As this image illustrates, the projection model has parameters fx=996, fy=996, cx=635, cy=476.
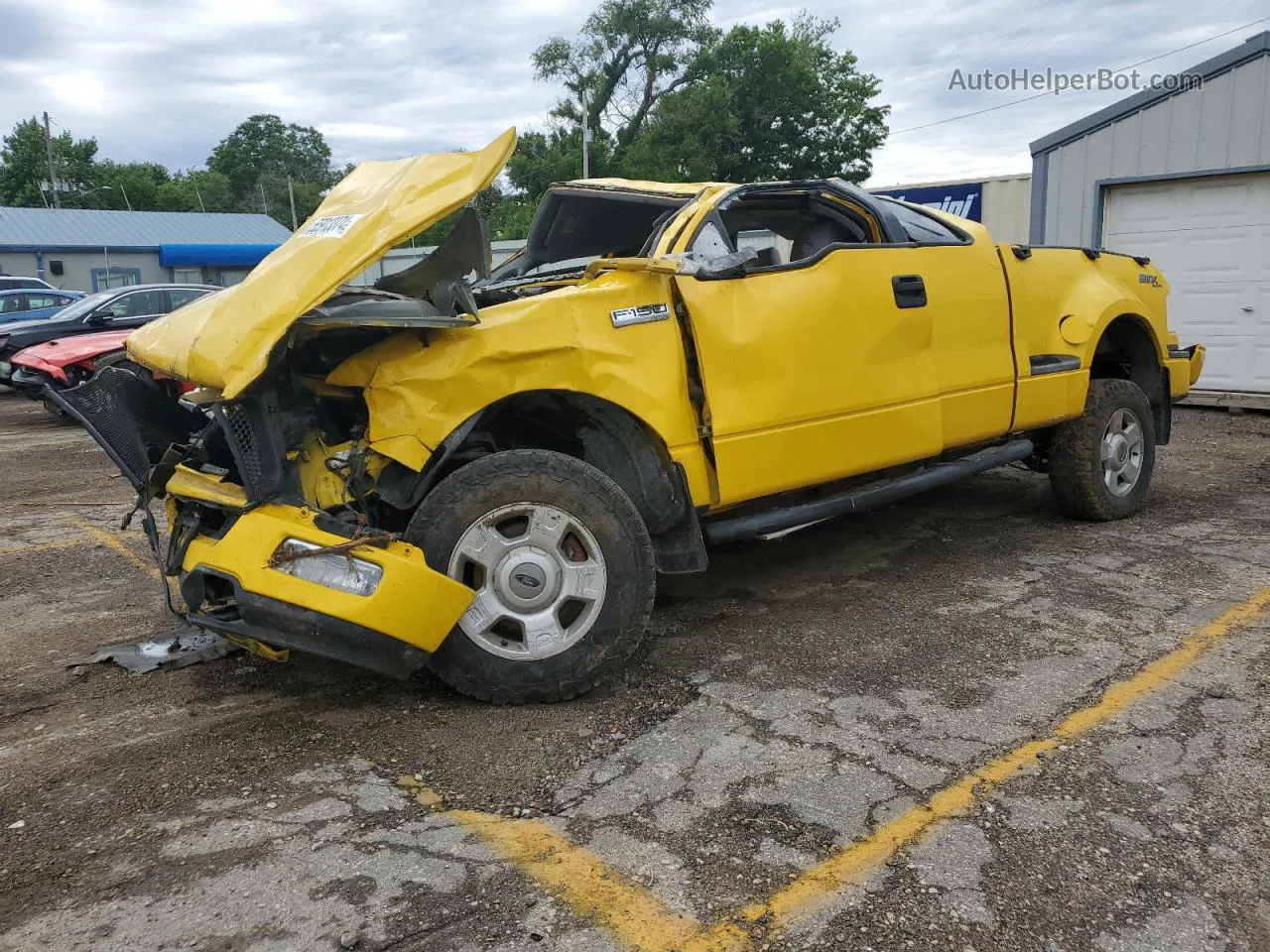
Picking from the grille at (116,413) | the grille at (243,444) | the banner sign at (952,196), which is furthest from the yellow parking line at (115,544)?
the banner sign at (952,196)

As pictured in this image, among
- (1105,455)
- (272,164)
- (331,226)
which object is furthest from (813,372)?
(272,164)

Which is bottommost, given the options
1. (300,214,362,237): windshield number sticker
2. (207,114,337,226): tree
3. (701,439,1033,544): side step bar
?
(701,439,1033,544): side step bar

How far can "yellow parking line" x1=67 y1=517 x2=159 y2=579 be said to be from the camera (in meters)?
5.53

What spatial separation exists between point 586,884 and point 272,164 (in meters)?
92.3

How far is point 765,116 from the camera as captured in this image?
41000mm

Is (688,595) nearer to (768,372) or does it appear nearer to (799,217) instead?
(768,372)

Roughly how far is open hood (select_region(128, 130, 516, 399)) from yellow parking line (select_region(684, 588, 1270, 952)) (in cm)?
209

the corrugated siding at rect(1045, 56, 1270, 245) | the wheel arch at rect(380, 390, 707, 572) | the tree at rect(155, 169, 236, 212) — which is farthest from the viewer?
the tree at rect(155, 169, 236, 212)

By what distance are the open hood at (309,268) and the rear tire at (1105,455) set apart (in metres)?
3.73

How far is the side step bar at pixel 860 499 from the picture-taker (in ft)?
13.4

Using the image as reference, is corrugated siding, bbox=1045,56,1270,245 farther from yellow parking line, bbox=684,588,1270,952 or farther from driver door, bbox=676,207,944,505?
yellow parking line, bbox=684,588,1270,952

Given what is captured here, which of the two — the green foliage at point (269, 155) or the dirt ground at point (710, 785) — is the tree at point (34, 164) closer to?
the green foliage at point (269, 155)

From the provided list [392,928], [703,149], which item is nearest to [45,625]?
[392,928]

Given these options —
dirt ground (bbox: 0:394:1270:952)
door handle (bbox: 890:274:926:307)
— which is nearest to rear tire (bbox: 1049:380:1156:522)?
dirt ground (bbox: 0:394:1270:952)
